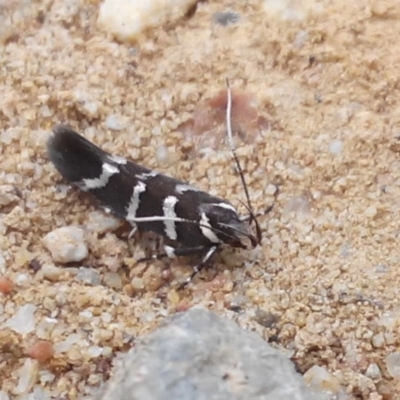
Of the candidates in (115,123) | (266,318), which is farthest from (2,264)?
(266,318)

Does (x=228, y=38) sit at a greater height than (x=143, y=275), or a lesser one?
greater

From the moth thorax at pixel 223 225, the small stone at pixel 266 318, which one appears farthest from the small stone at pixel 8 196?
the small stone at pixel 266 318

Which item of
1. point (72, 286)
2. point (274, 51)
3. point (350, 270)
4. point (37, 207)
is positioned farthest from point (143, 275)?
point (274, 51)

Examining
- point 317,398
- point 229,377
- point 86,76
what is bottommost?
point 317,398

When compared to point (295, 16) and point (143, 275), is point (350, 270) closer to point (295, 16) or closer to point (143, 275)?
point (143, 275)

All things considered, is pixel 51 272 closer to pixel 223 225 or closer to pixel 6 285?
pixel 6 285

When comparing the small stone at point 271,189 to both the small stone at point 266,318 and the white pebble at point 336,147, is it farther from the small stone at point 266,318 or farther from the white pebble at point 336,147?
the small stone at point 266,318
